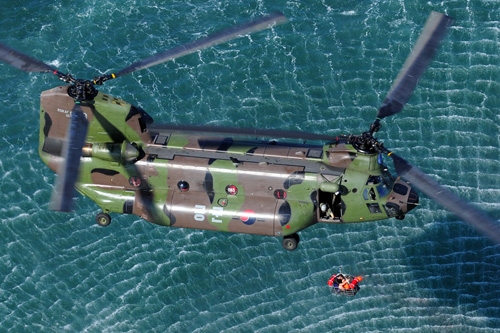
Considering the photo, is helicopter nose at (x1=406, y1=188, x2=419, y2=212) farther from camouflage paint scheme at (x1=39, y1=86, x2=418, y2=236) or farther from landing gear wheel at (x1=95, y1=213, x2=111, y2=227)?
landing gear wheel at (x1=95, y1=213, x2=111, y2=227)

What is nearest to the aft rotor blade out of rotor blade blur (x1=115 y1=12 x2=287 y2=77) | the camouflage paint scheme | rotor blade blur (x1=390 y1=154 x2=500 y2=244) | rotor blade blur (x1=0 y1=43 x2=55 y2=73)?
the camouflage paint scheme

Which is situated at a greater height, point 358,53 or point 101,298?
point 358,53

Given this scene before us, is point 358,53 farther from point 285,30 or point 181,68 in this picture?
point 181,68

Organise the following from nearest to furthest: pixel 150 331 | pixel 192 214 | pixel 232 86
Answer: pixel 192 214, pixel 150 331, pixel 232 86

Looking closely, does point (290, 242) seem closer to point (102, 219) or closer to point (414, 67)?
point (102, 219)

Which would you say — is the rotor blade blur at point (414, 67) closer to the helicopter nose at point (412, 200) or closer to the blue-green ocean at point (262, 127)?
the helicopter nose at point (412, 200)

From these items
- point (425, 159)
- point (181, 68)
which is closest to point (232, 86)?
point (181, 68)
